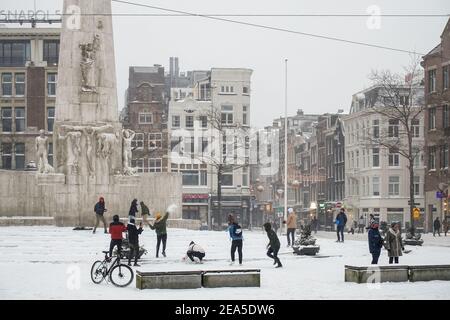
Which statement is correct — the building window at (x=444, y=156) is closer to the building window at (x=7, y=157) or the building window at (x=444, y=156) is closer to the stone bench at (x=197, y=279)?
the building window at (x=7, y=157)

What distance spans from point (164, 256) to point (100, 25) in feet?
53.8

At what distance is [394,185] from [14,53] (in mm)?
35827

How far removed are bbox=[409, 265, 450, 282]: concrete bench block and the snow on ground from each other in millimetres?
336

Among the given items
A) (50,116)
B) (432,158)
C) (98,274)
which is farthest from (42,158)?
(50,116)

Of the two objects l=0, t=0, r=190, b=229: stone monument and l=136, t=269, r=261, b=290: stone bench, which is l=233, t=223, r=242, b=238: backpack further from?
l=0, t=0, r=190, b=229: stone monument

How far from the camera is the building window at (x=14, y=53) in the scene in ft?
261

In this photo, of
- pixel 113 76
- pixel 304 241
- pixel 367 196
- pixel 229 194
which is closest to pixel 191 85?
pixel 229 194

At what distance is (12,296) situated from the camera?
17.6 metres

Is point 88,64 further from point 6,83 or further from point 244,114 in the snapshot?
point 244,114

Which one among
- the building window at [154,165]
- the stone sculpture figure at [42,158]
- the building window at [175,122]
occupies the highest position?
the building window at [175,122]

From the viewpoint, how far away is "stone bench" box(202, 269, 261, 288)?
65.5 ft

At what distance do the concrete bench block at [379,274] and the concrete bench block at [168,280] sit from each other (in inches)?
147

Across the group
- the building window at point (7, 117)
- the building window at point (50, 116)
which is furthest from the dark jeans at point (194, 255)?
the building window at point (7, 117)

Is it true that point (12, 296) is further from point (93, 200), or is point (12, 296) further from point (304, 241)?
point (93, 200)
